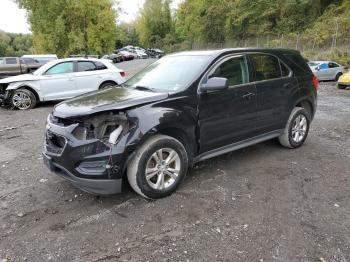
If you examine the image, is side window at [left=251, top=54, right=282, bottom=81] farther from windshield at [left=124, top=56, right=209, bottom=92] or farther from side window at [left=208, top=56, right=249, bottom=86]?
windshield at [left=124, top=56, right=209, bottom=92]

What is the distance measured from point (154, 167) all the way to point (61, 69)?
7.80 metres

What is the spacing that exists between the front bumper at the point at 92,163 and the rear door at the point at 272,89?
247 centimetres

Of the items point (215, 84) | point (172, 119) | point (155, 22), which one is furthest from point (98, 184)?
point (155, 22)

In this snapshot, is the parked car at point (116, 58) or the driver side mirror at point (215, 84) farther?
the parked car at point (116, 58)

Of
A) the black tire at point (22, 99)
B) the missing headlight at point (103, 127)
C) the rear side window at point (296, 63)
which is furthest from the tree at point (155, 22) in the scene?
the missing headlight at point (103, 127)

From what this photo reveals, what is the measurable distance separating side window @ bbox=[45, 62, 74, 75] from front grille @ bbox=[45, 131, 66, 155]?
23.1 ft

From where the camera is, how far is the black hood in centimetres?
371

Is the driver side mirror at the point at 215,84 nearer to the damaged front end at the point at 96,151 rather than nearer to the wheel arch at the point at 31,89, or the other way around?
the damaged front end at the point at 96,151

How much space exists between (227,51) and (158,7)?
220 ft

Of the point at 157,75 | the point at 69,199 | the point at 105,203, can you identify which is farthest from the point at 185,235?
the point at 157,75

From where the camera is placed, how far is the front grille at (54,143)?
151 inches

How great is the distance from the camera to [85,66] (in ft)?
36.0

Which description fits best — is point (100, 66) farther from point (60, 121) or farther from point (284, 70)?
point (60, 121)

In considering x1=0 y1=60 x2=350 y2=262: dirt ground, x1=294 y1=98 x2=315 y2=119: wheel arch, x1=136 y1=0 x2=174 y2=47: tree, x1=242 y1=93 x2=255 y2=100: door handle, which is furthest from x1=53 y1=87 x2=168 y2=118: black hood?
x1=136 y1=0 x2=174 y2=47: tree
